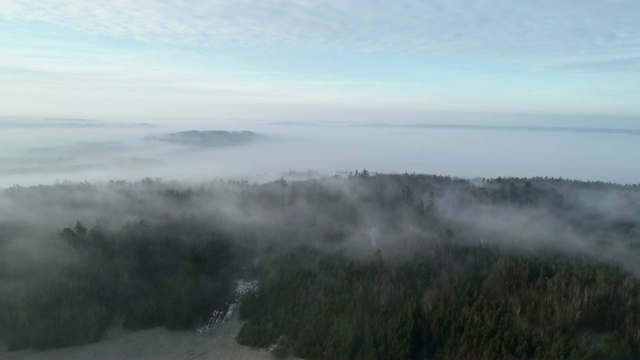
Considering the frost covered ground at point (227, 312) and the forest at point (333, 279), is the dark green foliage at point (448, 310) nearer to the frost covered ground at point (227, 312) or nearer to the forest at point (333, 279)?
the forest at point (333, 279)

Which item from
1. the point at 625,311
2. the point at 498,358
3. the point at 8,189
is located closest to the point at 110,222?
the point at 8,189

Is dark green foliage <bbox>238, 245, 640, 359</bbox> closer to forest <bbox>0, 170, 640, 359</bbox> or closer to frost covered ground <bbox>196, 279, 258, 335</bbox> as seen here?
forest <bbox>0, 170, 640, 359</bbox>

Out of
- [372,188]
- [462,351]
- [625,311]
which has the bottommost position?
[462,351]

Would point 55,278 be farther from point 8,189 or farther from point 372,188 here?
point 372,188

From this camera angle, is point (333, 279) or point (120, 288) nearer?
point (120, 288)

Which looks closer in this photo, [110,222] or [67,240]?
[67,240]

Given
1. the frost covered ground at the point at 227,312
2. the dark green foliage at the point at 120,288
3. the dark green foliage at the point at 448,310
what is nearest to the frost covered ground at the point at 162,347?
the frost covered ground at the point at 227,312

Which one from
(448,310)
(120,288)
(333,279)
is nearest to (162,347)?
(120,288)

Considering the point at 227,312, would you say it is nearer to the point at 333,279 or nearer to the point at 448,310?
the point at 333,279

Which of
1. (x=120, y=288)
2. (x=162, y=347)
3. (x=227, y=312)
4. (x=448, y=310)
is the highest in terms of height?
(x=448, y=310)
